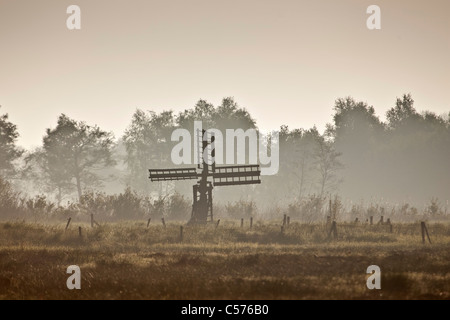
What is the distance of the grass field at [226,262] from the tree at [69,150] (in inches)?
1211

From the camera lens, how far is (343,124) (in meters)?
80.6

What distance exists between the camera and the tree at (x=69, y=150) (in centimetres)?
6191

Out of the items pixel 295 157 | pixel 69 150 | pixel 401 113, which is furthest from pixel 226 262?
pixel 401 113

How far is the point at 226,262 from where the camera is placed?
2039cm

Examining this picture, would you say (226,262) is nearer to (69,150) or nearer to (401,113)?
(69,150)

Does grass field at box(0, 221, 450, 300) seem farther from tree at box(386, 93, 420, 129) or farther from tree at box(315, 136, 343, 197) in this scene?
tree at box(386, 93, 420, 129)

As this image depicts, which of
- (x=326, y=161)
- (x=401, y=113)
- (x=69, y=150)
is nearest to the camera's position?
(x=69, y=150)

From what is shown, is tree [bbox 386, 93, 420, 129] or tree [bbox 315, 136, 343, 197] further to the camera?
tree [bbox 386, 93, 420, 129]

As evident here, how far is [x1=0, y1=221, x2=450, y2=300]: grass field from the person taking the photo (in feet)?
46.7

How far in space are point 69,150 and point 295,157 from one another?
105ft

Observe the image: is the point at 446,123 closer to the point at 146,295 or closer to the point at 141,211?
the point at 141,211

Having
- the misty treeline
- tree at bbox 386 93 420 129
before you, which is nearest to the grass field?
the misty treeline

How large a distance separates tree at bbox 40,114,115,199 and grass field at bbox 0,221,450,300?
1211 inches
